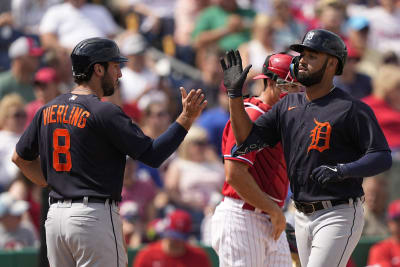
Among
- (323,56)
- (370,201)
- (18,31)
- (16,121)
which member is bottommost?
(370,201)

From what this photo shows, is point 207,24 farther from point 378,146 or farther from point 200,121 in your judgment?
point 378,146

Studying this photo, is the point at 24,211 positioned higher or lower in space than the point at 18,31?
lower

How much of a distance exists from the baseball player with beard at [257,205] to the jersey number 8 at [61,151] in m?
1.00

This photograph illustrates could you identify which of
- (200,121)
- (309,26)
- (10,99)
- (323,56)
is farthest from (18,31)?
(323,56)

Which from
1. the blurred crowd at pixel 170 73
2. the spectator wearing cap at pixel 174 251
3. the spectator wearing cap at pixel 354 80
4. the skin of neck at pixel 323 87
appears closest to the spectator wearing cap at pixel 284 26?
the blurred crowd at pixel 170 73

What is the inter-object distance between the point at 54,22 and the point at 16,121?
6.91ft

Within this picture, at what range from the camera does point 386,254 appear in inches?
321

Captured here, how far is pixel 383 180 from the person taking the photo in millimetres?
9219

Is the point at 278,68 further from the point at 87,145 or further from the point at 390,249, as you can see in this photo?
the point at 390,249

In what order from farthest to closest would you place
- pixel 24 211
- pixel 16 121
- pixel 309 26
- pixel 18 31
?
pixel 309 26, pixel 18 31, pixel 16 121, pixel 24 211

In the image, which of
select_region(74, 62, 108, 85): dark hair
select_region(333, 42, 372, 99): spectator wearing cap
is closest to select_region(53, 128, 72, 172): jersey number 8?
select_region(74, 62, 108, 85): dark hair

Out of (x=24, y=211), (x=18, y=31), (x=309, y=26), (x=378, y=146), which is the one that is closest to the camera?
(x=378, y=146)

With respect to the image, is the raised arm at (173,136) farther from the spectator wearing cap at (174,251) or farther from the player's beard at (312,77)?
the spectator wearing cap at (174,251)

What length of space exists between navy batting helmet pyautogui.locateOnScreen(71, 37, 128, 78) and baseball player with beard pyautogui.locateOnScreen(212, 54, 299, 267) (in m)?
0.92
